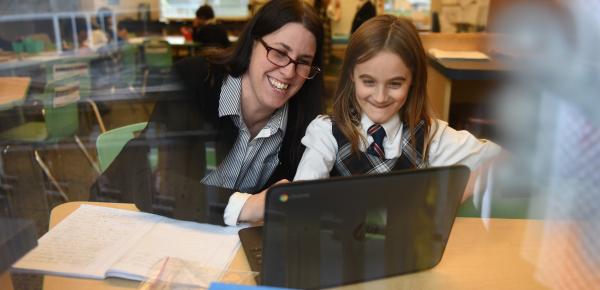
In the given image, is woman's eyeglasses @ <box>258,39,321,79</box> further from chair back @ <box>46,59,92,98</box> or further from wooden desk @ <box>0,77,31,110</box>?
chair back @ <box>46,59,92,98</box>

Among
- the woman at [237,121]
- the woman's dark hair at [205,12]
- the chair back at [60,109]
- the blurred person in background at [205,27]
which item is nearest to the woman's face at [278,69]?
the woman at [237,121]

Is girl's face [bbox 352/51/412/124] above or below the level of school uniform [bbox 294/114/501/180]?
above

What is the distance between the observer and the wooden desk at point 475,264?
624 millimetres

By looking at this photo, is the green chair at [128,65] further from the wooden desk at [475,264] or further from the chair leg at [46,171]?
the wooden desk at [475,264]

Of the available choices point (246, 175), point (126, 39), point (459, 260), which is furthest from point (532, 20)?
point (126, 39)

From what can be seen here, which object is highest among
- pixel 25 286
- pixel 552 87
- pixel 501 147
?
pixel 552 87

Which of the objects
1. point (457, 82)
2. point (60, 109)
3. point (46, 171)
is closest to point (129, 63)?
point (60, 109)

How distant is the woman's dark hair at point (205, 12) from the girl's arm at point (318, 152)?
77.9 inches

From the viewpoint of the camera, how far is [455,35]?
2.74 feet

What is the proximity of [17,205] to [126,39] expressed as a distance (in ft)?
8.59

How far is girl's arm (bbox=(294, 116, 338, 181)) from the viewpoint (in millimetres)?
797

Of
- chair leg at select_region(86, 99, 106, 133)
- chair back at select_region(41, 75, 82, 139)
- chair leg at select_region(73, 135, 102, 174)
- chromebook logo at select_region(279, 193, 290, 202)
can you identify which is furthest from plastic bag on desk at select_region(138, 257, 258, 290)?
chair leg at select_region(86, 99, 106, 133)

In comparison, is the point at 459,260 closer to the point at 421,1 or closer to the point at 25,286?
the point at 421,1

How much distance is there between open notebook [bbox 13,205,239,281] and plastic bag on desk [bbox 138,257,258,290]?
1 centimetres
